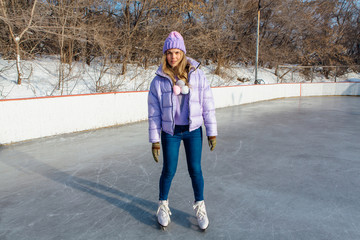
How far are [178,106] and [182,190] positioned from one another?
48.6 inches

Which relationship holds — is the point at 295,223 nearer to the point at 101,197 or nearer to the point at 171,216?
the point at 171,216

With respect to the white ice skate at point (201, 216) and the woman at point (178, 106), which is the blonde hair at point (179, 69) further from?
the white ice skate at point (201, 216)

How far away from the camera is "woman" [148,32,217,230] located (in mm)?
1995

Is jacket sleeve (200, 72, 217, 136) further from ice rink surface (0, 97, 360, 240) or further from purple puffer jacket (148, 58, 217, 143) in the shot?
ice rink surface (0, 97, 360, 240)

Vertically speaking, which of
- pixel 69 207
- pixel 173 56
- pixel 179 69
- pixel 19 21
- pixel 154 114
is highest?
pixel 19 21

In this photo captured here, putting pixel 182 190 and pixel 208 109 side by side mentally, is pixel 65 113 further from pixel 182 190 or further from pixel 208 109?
pixel 208 109

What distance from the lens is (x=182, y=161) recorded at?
12.8 feet

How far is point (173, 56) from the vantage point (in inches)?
79.4

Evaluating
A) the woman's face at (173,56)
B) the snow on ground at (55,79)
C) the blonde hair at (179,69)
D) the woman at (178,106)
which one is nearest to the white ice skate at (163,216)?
the woman at (178,106)

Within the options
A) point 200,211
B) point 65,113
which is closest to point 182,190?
point 200,211

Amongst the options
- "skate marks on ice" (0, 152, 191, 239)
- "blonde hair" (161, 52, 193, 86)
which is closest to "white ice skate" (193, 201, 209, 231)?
"skate marks on ice" (0, 152, 191, 239)

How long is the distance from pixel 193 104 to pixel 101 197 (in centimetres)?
153

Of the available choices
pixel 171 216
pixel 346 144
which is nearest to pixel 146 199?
pixel 171 216

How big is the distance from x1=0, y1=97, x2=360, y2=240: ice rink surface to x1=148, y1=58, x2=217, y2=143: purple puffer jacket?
83cm
